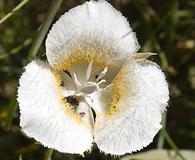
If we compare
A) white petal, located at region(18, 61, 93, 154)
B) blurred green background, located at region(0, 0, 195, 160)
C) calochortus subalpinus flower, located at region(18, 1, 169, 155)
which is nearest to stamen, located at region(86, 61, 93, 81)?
calochortus subalpinus flower, located at region(18, 1, 169, 155)

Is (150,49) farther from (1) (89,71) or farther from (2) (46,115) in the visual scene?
(2) (46,115)

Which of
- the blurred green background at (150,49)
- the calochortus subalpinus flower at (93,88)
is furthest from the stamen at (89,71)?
the blurred green background at (150,49)

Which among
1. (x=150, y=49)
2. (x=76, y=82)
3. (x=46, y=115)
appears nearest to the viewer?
(x=46, y=115)

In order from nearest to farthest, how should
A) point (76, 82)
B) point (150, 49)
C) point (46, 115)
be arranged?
point (46, 115)
point (76, 82)
point (150, 49)

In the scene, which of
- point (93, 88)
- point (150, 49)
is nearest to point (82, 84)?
point (93, 88)

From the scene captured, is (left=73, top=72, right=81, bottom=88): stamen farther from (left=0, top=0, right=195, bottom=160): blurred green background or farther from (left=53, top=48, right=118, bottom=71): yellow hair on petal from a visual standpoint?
(left=0, top=0, right=195, bottom=160): blurred green background

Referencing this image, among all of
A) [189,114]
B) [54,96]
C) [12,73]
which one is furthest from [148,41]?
[54,96]

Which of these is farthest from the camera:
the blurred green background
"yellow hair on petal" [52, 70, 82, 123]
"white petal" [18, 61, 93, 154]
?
the blurred green background
